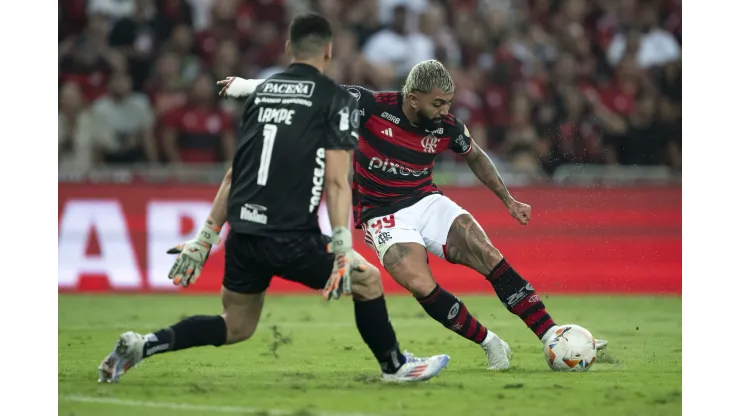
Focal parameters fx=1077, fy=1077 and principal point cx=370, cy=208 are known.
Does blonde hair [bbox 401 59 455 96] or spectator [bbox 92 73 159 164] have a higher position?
blonde hair [bbox 401 59 455 96]

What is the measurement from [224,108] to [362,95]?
7.78 metres

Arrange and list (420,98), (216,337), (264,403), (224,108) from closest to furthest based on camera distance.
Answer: (264,403) → (216,337) → (420,98) → (224,108)

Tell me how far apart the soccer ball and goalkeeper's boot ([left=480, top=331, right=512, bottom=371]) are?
1.10 feet

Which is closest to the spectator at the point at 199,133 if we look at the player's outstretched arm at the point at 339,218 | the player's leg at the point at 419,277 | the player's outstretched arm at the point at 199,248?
the player's leg at the point at 419,277

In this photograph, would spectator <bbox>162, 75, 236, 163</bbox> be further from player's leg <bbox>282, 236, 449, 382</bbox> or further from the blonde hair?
player's leg <bbox>282, 236, 449, 382</bbox>

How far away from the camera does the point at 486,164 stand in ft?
28.3

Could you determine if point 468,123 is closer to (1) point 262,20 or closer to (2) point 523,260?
(2) point 523,260

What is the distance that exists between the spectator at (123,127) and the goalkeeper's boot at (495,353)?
837 centimetres

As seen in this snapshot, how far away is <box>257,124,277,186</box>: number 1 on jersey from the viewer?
6.70 m

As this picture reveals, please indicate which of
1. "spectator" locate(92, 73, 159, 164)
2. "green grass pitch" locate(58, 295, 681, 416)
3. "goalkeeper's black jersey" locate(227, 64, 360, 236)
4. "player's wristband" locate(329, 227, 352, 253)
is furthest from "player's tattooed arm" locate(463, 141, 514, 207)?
"spectator" locate(92, 73, 159, 164)

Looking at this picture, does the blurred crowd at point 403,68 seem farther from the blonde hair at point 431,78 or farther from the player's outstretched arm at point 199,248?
the player's outstretched arm at point 199,248

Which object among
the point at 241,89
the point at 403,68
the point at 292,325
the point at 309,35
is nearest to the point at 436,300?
the point at 241,89

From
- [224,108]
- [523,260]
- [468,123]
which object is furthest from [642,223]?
[224,108]

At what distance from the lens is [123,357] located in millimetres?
6801
